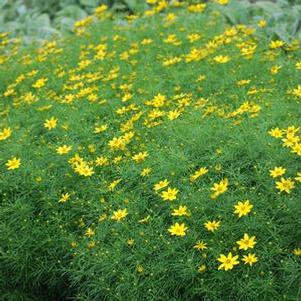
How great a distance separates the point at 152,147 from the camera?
3.77 meters

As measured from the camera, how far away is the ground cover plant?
3068 millimetres

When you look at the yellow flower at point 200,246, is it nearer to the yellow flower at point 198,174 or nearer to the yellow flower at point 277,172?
the yellow flower at point 198,174

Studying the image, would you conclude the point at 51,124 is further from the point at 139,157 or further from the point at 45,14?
the point at 45,14

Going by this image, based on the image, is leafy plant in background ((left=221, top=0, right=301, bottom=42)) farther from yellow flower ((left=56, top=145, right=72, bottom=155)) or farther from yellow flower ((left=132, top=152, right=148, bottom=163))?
yellow flower ((left=56, top=145, right=72, bottom=155))

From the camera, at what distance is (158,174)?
138 inches

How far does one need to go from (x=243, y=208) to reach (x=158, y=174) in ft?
2.10

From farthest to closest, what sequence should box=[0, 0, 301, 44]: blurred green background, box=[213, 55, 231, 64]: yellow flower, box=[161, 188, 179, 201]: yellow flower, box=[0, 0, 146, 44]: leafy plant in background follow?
box=[0, 0, 146, 44]: leafy plant in background
box=[0, 0, 301, 44]: blurred green background
box=[213, 55, 231, 64]: yellow flower
box=[161, 188, 179, 201]: yellow flower

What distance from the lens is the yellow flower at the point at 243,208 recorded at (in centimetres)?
302

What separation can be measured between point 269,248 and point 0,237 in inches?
63.2

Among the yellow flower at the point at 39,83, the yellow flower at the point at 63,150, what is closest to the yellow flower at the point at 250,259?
the yellow flower at the point at 63,150

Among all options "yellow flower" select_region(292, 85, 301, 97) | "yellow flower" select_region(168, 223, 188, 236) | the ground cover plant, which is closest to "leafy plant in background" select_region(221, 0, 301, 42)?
the ground cover plant

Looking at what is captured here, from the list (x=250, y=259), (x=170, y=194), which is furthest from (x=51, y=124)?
(x=250, y=259)

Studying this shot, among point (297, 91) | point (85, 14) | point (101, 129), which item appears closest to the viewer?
point (297, 91)

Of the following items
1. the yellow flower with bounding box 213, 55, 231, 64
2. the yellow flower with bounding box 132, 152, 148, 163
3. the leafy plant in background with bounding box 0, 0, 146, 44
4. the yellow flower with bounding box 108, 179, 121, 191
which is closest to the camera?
the yellow flower with bounding box 108, 179, 121, 191
